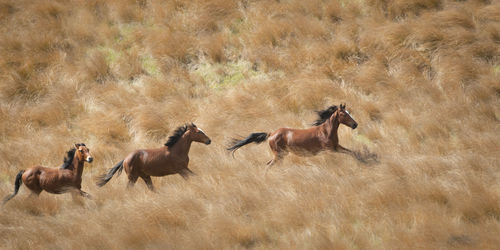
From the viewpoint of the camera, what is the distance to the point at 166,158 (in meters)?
6.78

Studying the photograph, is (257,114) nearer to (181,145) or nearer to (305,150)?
(305,150)

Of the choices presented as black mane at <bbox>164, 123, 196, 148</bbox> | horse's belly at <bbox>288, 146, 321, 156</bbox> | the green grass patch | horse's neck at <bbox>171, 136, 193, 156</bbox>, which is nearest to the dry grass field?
the green grass patch

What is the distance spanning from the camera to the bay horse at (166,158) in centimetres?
678

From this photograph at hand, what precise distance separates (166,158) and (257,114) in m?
3.75

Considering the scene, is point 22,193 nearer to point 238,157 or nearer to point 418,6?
point 238,157

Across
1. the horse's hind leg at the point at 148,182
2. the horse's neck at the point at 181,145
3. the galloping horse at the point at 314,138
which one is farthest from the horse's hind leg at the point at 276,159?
the horse's hind leg at the point at 148,182

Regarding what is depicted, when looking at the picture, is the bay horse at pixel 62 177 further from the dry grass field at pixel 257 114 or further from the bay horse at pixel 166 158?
the bay horse at pixel 166 158

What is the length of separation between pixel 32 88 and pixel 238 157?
6.45 meters

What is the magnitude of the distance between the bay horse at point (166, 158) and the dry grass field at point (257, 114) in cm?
28

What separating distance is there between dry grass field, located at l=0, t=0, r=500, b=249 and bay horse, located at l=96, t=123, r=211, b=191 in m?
0.28

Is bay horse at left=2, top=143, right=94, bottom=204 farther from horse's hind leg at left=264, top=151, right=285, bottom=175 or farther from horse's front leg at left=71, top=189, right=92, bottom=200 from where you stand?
horse's hind leg at left=264, top=151, right=285, bottom=175

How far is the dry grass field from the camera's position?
5.88 meters

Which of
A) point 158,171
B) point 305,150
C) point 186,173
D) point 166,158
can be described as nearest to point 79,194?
point 158,171

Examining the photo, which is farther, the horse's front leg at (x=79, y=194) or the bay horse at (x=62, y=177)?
the horse's front leg at (x=79, y=194)
